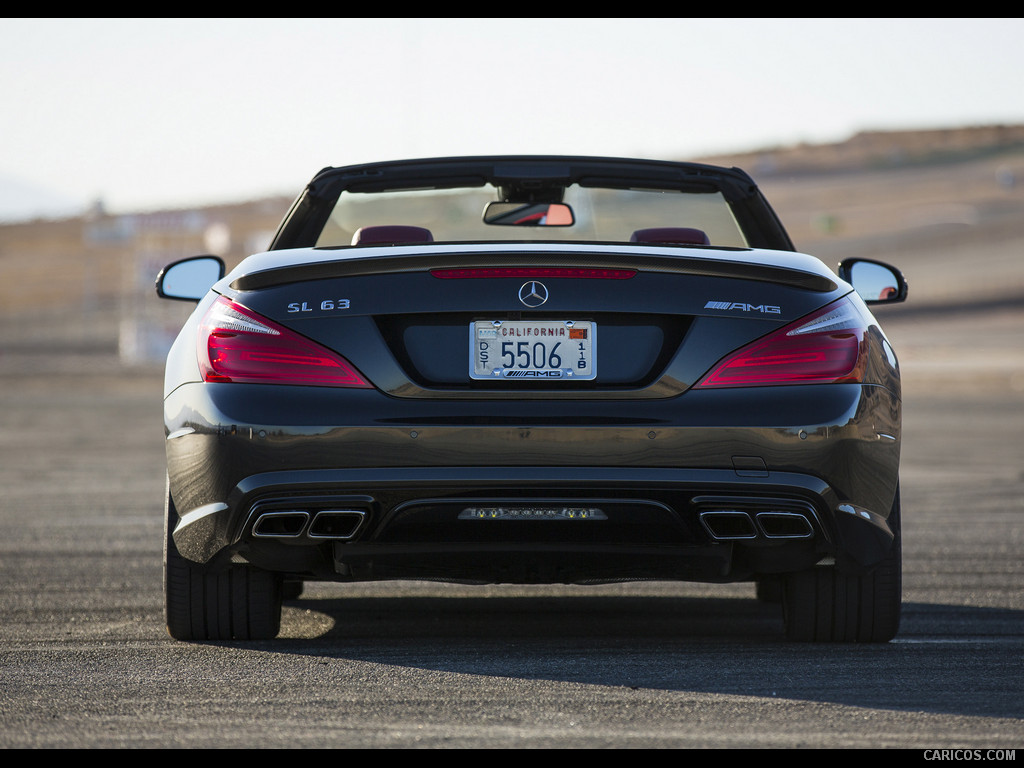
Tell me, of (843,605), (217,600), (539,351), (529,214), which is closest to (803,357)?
(539,351)

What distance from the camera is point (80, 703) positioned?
3.89 metres

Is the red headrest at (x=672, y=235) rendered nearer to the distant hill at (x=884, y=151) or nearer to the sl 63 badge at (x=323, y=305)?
the sl 63 badge at (x=323, y=305)

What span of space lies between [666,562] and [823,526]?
1.50 feet

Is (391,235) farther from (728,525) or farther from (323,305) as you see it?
(728,525)

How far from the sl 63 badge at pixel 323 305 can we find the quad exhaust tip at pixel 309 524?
570 millimetres

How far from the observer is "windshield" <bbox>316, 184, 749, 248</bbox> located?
5.72 metres

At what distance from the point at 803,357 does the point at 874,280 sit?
1.36 meters

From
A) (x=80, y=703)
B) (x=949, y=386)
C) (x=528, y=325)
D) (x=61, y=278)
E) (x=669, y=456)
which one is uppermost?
(x=528, y=325)

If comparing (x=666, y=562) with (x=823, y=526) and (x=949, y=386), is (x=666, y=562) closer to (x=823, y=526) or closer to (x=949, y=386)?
(x=823, y=526)

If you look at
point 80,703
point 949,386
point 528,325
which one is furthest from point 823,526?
point 949,386

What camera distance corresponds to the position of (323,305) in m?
4.27

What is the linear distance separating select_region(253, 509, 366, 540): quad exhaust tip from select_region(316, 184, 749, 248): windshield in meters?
1.03

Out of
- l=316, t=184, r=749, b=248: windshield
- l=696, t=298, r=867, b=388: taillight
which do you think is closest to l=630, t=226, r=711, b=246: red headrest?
l=316, t=184, r=749, b=248: windshield

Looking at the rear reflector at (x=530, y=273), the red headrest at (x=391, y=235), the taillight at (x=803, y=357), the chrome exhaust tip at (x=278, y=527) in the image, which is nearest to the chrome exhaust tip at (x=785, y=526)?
the taillight at (x=803, y=357)
